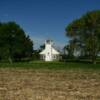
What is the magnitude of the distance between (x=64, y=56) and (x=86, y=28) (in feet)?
128

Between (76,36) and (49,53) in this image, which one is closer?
(76,36)

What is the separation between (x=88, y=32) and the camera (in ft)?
253

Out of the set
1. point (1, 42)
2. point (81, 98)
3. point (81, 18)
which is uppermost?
point (81, 18)

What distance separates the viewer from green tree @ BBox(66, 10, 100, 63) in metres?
75.1

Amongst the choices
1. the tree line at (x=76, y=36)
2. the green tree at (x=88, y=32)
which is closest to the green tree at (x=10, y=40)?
the tree line at (x=76, y=36)

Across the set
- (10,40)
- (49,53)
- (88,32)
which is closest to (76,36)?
(88,32)

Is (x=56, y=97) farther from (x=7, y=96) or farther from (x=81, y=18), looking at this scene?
(x=81, y=18)

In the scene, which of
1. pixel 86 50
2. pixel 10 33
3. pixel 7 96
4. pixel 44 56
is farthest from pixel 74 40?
pixel 7 96

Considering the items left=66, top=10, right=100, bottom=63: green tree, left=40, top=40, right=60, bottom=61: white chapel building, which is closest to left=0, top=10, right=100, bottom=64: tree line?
left=66, top=10, right=100, bottom=63: green tree

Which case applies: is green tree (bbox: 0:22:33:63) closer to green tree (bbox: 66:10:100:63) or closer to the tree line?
the tree line

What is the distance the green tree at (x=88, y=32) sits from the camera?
75125 mm

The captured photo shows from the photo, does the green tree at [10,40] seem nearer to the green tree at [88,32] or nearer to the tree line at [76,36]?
the tree line at [76,36]

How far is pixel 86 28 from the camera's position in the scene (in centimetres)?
7738

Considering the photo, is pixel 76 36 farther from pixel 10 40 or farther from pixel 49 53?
pixel 49 53
